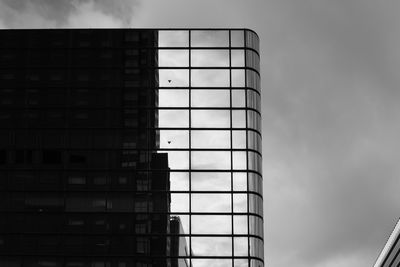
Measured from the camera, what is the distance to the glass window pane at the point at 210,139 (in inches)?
3703

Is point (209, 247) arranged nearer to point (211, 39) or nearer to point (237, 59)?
point (237, 59)

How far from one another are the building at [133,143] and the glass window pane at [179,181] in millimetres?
81

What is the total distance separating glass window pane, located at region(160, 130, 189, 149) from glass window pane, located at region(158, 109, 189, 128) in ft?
2.14

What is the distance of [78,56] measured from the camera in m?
96.8

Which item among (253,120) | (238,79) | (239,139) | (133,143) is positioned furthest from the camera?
(238,79)

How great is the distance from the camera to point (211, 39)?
9694cm

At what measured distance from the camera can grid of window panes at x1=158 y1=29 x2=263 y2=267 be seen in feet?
300

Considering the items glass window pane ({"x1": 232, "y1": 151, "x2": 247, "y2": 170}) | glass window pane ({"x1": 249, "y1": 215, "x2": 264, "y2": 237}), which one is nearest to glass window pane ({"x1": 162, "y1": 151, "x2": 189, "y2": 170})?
glass window pane ({"x1": 232, "y1": 151, "x2": 247, "y2": 170})

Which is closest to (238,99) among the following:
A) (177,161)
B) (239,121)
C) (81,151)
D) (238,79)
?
(238,79)

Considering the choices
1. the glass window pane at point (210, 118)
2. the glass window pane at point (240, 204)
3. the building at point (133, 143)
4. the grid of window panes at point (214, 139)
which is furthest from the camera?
the glass window pane at point (210, 118)

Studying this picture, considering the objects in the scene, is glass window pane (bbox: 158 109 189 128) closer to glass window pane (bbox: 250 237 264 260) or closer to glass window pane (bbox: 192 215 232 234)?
glass window pane (bbox: 192 215 232 234)

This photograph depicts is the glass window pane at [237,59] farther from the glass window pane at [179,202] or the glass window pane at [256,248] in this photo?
the glass window pane at [256,248]

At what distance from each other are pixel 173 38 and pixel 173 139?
9.07 meters

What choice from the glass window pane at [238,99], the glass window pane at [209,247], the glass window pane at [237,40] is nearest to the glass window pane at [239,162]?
the glass window pane at [238,99]
